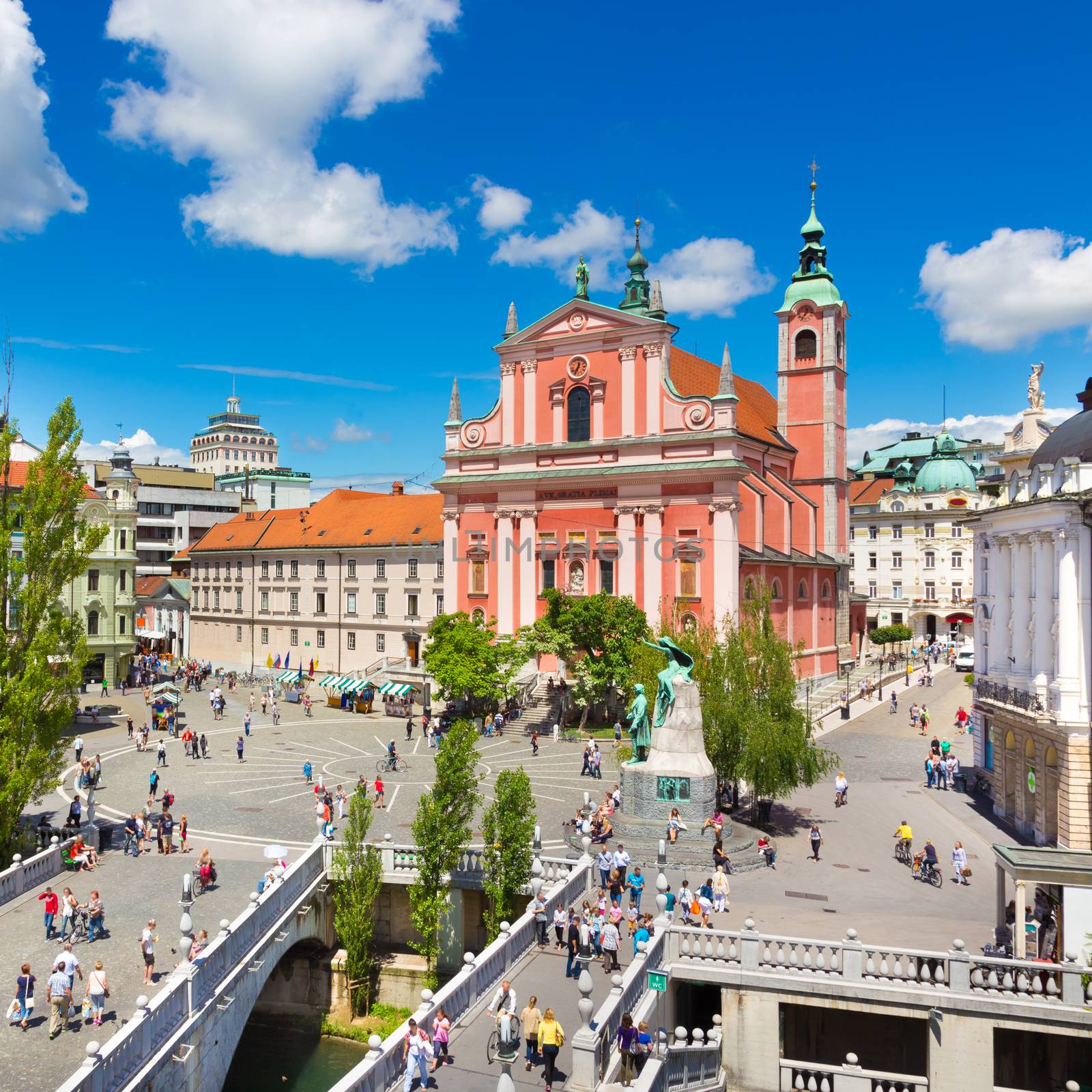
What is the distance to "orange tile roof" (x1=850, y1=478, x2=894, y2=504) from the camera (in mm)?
97625

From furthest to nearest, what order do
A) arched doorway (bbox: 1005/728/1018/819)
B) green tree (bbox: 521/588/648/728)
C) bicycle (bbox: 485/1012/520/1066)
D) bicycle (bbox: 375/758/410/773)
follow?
green tree (bbox: 521/588/648/728) < bicycle (bbox: 375/758/410/773) < arched doorway (bbox: 1005/728/1018/819) < bicycle (bbox: 485/1012/520/1066)

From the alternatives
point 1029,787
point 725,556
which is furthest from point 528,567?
point 1029,787

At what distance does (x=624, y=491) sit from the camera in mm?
49969

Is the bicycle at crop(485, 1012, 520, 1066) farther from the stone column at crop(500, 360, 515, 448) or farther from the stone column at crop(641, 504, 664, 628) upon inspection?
the stone column at crop(500, 360, 515, 448)

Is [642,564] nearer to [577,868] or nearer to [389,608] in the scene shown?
[389,608]

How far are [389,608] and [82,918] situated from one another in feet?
143

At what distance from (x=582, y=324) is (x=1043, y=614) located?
29.2 meters

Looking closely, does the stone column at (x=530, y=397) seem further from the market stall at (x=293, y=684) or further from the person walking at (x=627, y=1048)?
the person walking at (x=627, y=1048)

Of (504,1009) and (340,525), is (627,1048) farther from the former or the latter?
(340,525)

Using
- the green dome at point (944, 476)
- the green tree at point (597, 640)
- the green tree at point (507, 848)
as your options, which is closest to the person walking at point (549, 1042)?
the green tree at point (507, 848)

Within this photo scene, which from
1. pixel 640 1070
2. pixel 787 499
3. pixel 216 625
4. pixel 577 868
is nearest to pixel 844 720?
pixel 787 499

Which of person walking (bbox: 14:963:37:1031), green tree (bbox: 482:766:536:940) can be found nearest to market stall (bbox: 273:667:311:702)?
green tree (bbox: 482:766:536:940)

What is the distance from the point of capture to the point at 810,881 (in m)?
24.5

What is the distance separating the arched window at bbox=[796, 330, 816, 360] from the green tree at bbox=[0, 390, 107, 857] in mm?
46520
